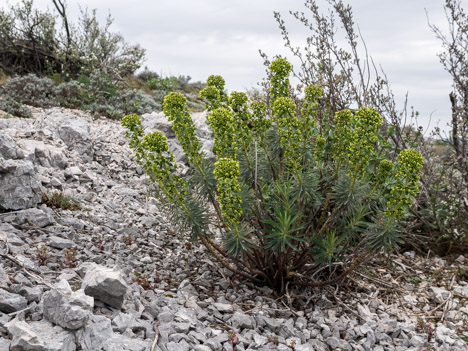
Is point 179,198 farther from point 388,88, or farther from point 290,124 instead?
point 388,88

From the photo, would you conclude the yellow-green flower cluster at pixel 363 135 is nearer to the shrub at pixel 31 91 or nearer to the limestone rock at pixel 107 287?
the limestone rock at pixel 107 287

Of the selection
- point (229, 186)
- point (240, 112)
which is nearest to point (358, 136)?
point (240, 112)

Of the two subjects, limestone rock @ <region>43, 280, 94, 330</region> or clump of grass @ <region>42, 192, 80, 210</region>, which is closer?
limestone rock @ <region>43, 280, 94, 330</region>

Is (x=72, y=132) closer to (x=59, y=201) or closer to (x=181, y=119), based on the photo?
(x=59, y=201)

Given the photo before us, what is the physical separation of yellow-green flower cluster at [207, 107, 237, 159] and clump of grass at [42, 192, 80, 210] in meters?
2.35

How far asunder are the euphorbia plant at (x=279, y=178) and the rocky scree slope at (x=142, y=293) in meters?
0.47

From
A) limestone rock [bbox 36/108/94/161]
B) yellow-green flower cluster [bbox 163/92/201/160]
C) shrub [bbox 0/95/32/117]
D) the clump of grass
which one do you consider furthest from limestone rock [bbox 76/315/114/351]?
shrub [bbox 0/95/32/117]

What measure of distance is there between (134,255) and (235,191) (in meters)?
1.73

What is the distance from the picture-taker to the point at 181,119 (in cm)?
403

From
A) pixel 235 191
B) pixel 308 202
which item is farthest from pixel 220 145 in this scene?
pixel 308 202

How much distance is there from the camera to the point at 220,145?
13.3 feet

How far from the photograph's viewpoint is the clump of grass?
217 inches

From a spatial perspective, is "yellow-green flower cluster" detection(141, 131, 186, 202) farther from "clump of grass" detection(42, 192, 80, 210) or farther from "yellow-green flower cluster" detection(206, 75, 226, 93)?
"clump of grass" detection(42, 192, 80, 210)

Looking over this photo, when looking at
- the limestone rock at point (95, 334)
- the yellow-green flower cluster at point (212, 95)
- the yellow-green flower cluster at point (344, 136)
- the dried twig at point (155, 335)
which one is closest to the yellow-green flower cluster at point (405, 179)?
the yellow-green flower cluster at point (344, 136)
